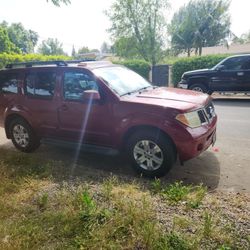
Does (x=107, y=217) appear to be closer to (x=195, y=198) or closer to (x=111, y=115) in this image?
(x=195, y=198)

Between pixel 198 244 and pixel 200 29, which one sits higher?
pixel 200 29

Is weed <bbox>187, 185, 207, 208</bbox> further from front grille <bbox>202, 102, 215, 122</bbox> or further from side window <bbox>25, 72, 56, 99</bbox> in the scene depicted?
side window <bbox>25, 72, 56, 99</bbox>

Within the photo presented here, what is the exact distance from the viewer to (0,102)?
6520 mm

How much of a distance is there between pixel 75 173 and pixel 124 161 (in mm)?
989

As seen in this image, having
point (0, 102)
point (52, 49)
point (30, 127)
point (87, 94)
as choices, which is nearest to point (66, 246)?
point (87, 94)

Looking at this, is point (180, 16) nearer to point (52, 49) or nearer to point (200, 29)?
point (200, 29)

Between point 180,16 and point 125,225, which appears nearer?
point 125,225

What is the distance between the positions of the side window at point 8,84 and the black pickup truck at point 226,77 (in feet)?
29.0

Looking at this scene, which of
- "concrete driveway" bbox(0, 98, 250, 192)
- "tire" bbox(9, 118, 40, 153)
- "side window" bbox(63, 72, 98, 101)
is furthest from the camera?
"tire" bbox(9, 118, 40, 153)

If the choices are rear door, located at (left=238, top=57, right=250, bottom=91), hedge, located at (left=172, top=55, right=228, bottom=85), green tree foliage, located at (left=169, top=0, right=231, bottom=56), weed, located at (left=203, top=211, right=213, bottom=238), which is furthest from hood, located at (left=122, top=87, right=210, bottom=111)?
green tree foliage, located at (left=169, top=0, right=231, bottom=56)

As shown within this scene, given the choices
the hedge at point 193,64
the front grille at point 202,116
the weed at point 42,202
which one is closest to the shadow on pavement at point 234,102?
the hedge at point 193,64

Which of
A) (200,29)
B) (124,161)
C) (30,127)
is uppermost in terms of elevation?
(200,29)

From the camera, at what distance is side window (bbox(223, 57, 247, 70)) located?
1269 centimetres

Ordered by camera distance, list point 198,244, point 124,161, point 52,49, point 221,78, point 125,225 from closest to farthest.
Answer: point 198,244 → point 125,225 → point 124,161 → point 221,78 → point 52,49
